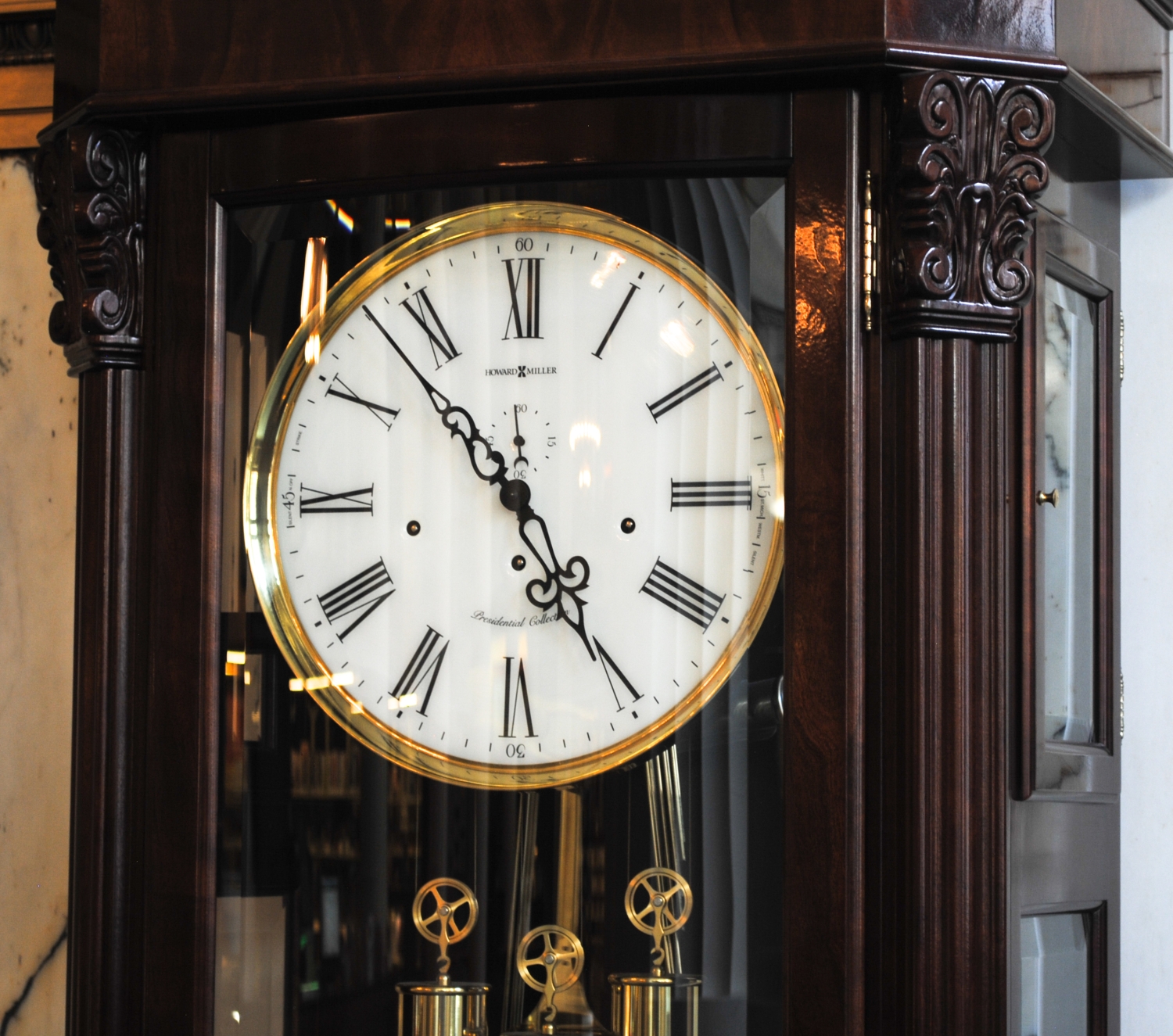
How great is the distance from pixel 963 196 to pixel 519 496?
14.9 inches

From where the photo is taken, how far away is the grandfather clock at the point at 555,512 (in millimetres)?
1007

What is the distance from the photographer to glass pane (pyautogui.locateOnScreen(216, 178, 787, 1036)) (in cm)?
103

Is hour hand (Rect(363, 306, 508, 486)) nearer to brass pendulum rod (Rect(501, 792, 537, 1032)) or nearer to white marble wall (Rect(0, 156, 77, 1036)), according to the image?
brass pendulum rod (Rect(501, 792, 537, 1032))

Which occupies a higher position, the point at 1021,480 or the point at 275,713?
the point at 1021,480

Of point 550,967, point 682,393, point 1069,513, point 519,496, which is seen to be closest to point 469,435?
point 519,496

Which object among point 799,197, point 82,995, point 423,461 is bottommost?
point 82,995

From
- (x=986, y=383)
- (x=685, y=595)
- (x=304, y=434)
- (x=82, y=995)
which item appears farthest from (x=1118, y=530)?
(x=82, y=995)

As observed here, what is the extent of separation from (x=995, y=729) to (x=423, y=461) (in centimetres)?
46

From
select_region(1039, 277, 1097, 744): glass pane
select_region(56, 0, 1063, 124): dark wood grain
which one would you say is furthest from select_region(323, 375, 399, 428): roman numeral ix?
select_region(1039, 277, 1097, 744): glass pane

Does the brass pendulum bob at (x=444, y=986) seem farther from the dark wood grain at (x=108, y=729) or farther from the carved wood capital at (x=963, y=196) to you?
the carved wood capital at (x=963, y=196)

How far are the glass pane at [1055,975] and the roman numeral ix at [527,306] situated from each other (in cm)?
61

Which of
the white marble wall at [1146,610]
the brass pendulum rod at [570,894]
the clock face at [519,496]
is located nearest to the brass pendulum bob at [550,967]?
the brass pendulum rod at [570,894]

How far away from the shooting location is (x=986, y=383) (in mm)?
1031

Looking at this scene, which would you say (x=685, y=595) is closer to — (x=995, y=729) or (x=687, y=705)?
(x=687, y=705)
